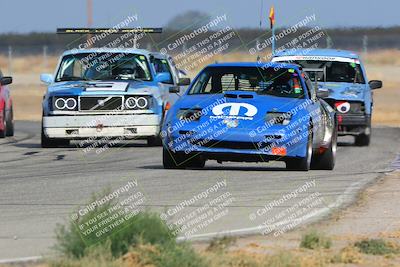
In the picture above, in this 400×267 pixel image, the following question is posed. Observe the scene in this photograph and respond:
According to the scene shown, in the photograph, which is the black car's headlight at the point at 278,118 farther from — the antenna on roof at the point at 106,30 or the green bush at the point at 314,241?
the antenna on roof at the point at 106,30

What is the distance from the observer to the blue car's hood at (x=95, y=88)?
67.2 ft

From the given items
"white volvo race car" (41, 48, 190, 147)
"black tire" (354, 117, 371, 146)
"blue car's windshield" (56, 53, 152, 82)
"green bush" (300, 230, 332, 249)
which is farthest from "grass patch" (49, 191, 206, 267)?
"black tire" (354, 117, 371, 146)

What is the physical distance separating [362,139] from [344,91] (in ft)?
3.64

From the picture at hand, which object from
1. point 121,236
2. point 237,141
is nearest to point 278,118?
point 237,141

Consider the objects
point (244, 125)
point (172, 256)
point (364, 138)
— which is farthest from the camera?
point (364, 138)

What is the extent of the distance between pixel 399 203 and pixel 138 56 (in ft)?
32.6

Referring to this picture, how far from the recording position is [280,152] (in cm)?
1560

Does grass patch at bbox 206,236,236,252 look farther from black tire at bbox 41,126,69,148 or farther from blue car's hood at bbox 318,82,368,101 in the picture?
blue car's hood at bbox 318,82,368,101

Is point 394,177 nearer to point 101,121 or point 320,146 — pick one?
point 320,146

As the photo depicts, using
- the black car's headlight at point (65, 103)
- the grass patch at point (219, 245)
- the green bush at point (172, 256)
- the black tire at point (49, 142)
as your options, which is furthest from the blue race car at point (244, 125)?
the green bush at point (172, 256)

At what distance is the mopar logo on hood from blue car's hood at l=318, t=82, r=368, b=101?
23.0 feet

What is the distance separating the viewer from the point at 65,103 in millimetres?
20438

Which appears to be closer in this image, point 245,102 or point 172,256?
point 172,256

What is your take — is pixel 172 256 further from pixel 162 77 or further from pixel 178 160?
pixel 162 77
